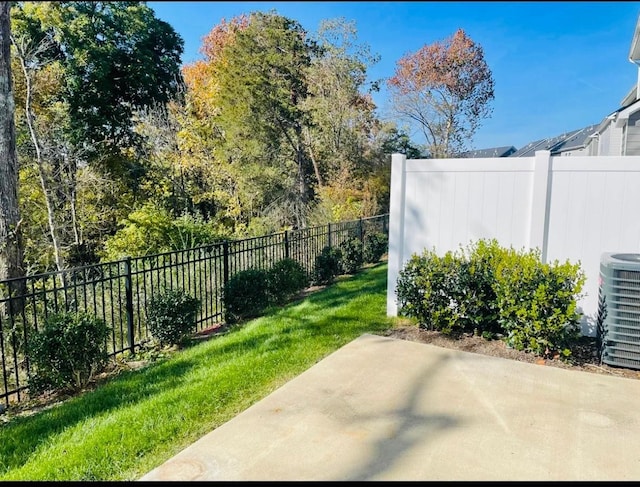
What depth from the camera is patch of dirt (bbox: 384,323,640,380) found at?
399 cm

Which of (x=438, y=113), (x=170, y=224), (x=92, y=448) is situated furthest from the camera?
(x=438, y=113)

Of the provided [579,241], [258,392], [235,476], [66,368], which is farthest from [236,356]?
[579,241]

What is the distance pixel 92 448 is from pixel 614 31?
4.11 m

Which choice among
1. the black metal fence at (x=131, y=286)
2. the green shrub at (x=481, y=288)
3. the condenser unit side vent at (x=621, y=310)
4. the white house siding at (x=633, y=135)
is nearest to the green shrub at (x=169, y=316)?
the black metal fence at (x=131, y=286)

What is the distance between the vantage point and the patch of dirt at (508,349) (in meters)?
3.99

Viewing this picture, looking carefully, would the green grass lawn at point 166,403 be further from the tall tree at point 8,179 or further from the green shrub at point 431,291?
the tall tree at point 8,179

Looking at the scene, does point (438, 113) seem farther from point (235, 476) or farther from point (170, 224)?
point (235, 476)

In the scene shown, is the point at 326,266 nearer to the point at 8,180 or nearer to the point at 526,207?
the point at 526,207

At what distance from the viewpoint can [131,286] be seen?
4.95 meters

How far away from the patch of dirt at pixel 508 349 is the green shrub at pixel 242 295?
6.92 ft

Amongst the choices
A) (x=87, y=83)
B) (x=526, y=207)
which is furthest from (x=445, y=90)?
(x=526, y=207)

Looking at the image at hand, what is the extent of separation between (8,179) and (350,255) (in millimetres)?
6208

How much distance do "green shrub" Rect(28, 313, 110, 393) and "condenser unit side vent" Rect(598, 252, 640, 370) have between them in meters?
4.88

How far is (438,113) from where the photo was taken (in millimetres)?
20688
